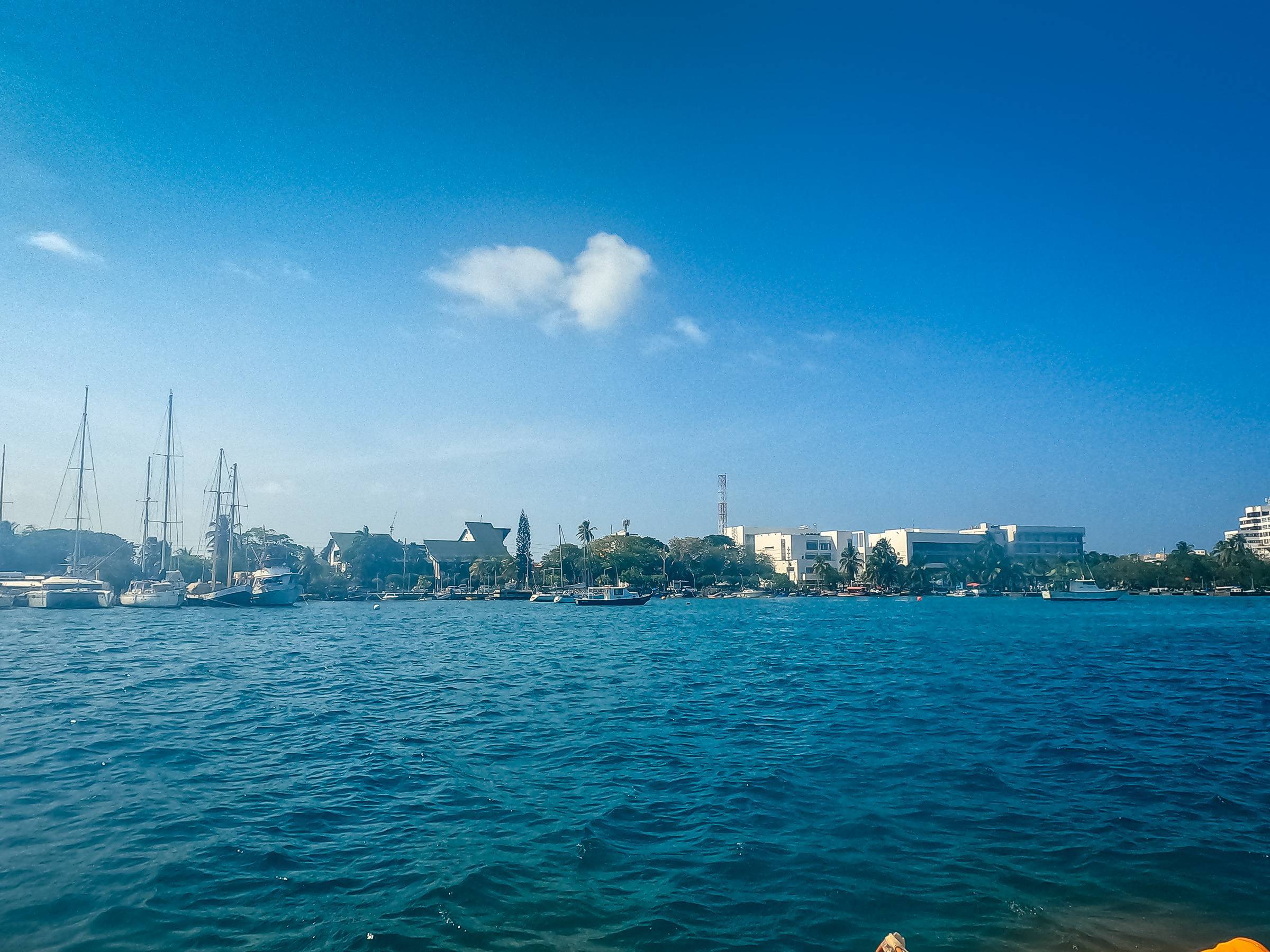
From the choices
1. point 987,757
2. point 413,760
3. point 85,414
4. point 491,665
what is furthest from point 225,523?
Answer: point 987,757

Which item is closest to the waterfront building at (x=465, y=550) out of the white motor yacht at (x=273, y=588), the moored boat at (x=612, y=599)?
the moored boat at (x=612, y=599)

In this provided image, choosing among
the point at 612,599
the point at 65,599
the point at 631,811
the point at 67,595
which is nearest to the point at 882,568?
the point at 612,599

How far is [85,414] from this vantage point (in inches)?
3039

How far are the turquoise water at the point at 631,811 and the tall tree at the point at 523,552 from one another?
11866 cm

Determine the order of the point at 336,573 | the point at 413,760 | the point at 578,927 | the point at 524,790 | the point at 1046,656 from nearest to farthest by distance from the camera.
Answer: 1. the point at 578,927
2. the point at 524,790
3. the point at 413,760
4. the point at 1046,656
5. the point at 336,573

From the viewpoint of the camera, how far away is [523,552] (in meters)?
148

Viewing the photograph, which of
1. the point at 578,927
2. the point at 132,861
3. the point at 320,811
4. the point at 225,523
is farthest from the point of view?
the point at 225,523

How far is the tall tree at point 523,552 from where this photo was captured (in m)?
147

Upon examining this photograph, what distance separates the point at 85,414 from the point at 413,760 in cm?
8356

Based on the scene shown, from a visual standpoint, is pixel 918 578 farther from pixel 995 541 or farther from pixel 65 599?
pixel 65 599

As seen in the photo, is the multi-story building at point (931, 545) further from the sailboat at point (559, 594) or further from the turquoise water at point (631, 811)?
the turquoise water at point (631, 811)

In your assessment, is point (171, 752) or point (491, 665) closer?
point (171, 752)

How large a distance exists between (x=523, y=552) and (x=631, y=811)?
138467 millimetres

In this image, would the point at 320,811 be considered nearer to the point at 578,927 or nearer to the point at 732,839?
the point at 578,927
